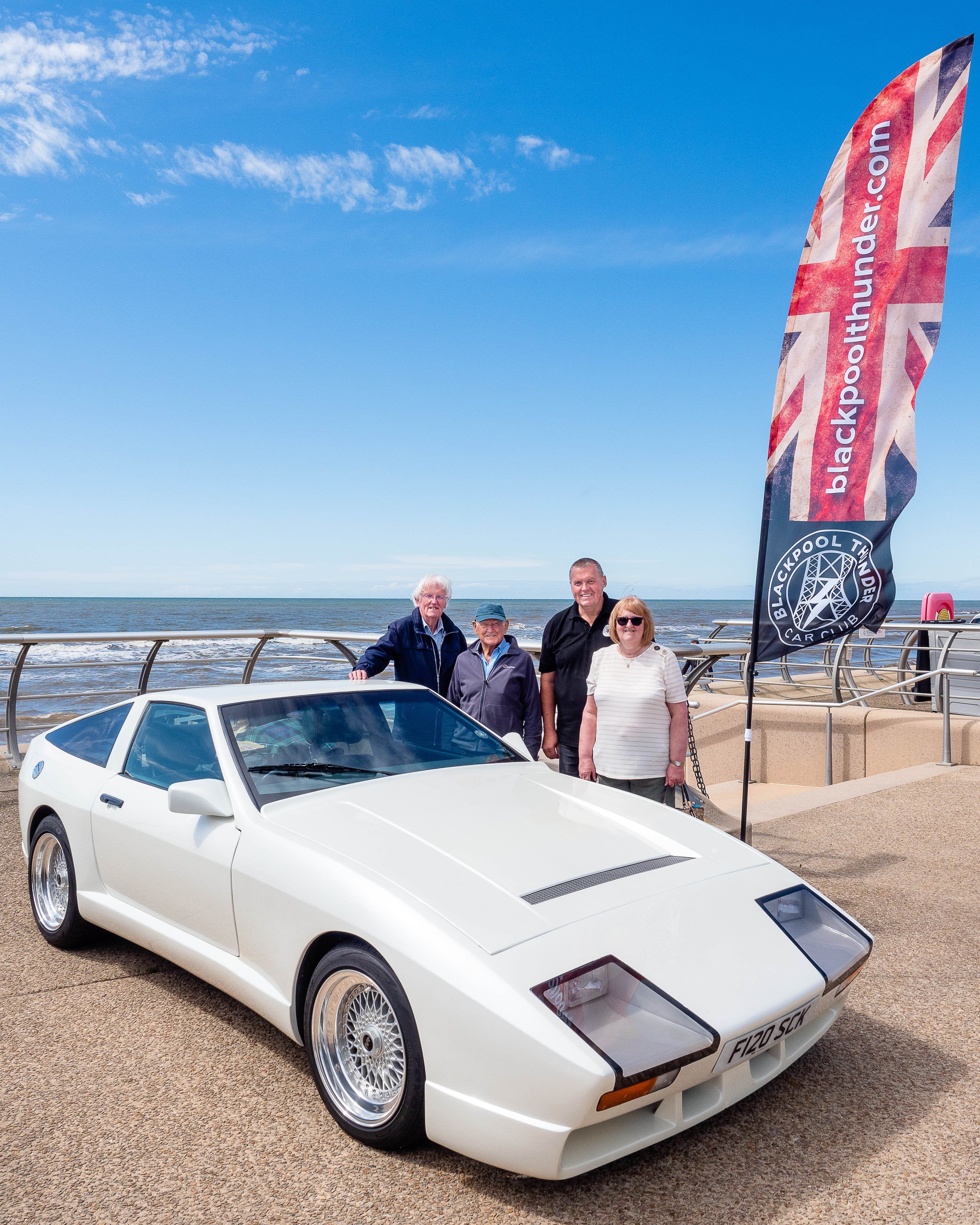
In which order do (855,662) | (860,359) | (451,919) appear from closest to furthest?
(451,919)
(860,359)
(855,662)

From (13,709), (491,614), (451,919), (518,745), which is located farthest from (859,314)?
(13,709)

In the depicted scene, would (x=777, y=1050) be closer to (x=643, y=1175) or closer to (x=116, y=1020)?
(x=643, y=1175)

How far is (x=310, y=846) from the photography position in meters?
2.89

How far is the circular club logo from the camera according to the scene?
4.85 m

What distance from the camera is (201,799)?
126 inches

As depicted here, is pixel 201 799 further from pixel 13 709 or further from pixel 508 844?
pixel 13 709

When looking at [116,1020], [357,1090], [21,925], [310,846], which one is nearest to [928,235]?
[310,846]

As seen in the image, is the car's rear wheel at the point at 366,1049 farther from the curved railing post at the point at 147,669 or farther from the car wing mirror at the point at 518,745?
the curved railing post at the point at 147,669

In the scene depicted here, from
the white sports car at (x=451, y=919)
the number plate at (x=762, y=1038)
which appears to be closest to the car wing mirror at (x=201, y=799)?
the white sports car at (x=451, y=919)

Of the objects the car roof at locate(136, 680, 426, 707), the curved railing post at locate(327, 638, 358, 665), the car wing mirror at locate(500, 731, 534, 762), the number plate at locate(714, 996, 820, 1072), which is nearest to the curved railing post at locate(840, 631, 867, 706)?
the curved railing post at locate(327, 638, 358, 665)

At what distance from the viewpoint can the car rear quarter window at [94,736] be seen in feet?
13.9

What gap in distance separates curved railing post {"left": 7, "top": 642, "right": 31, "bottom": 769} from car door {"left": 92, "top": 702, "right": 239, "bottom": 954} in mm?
4220

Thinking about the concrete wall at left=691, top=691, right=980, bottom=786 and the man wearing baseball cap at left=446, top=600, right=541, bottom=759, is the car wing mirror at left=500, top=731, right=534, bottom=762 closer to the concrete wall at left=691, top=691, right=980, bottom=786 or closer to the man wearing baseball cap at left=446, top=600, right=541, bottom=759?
the man wearing baseball cap at left=446, top=600, right=541, bottom=759

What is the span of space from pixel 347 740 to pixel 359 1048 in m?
1.30
